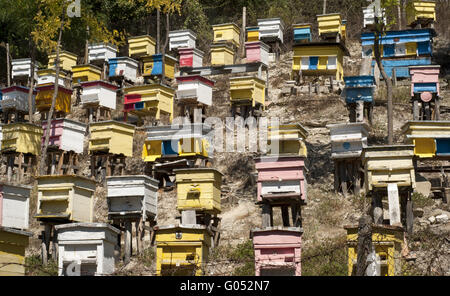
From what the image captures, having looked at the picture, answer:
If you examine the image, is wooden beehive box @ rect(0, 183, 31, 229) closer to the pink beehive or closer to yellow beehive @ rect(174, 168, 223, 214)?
yellow beehive @ rect(174, 168, 223, 214)

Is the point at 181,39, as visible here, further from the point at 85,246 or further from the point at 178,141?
the point at 85,246

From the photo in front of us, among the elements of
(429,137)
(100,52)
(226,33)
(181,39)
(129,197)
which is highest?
(226,33)

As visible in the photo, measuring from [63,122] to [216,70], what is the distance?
6565 mm

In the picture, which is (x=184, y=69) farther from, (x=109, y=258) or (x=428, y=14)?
(x=109, y=258)

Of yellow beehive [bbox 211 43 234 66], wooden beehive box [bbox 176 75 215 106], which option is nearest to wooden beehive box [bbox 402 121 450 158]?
wooden beehive box [bbox 176 75 215 106]

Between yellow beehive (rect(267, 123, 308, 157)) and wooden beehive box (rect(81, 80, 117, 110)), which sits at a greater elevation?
wooden beehive box (rect(81, 80, 117, 110))

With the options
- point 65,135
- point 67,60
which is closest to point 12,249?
point 65,135

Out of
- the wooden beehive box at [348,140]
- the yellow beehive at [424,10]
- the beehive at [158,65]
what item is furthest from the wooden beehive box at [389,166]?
the yellow beehive at [424,10]

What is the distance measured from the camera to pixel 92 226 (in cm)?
1520

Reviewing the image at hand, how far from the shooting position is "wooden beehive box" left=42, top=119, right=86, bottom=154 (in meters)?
22.8

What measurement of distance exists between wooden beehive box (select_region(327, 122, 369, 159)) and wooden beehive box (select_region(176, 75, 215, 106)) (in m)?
5.37

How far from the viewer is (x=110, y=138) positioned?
71.7 ft

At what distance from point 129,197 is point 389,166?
568 cm

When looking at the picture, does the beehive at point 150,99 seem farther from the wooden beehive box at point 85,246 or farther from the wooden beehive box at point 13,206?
the wooden beehive box at point 85,246
